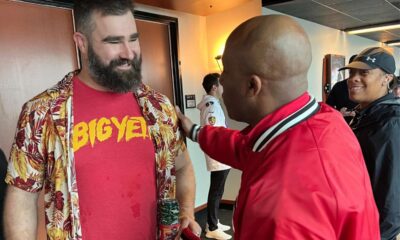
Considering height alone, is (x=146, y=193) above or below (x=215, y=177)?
above

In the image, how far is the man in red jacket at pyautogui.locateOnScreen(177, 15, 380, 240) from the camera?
66cm

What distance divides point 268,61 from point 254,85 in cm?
7

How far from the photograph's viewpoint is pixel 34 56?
2.54 meters

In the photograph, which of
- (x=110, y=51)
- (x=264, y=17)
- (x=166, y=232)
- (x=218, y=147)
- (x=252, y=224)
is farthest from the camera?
(x=218, y=147)

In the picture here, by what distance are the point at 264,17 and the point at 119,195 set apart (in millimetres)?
763

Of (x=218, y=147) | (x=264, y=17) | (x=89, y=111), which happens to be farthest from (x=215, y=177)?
(x=264, y=17)

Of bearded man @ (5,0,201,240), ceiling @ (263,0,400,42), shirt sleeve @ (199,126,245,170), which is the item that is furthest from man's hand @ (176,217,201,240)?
ceiling @ (263,0,400,42)

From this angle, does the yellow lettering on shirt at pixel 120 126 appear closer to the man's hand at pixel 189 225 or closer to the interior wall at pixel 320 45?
the man's hand at pixel 189 225

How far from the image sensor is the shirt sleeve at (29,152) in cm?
108

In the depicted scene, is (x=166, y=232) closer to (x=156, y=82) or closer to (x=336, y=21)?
(x=156, y=82)

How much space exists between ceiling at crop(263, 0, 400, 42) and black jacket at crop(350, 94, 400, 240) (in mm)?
2637

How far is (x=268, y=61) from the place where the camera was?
755mm

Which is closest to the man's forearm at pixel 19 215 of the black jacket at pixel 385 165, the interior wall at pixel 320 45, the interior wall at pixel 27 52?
the black jacket at pixel 385 165

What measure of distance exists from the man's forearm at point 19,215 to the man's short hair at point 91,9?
60 centimetres
